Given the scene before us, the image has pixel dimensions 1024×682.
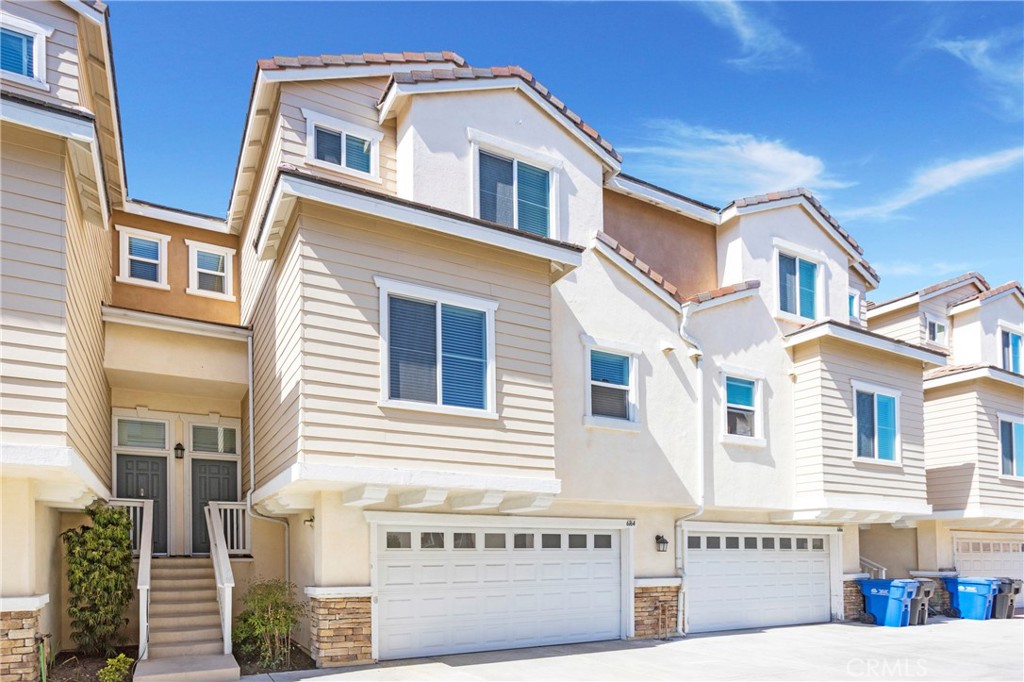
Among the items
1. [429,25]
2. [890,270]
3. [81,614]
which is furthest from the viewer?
[890,270]

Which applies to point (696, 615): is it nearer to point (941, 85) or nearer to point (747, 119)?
point (747, 119)

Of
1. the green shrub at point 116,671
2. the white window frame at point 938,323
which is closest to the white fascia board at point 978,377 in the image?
the white window frame at point 938,323

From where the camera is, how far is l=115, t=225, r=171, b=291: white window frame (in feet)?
50.5

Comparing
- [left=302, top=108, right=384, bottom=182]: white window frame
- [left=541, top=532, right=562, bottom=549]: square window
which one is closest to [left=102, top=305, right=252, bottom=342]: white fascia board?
[left=302, top=108, right=384, bottom=182]: white window frame

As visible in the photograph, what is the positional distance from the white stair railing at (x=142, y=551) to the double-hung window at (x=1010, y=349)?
22.3 m

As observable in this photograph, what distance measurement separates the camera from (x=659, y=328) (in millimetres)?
14945

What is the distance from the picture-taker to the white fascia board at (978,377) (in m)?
20.0

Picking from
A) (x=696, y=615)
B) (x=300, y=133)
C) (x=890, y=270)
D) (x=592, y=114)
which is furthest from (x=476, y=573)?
(x=890, y=270)

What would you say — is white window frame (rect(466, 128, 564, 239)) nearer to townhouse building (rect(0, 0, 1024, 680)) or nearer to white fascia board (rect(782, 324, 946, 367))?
townhouse building (rect(0, 0, 1024, 680))

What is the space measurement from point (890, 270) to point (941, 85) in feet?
22.0

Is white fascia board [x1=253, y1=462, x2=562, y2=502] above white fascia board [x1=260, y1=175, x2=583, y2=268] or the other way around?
the other way around

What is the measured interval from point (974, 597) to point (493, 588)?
12845mm

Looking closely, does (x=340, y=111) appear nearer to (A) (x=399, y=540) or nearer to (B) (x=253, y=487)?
(B) (x=253, y=487)

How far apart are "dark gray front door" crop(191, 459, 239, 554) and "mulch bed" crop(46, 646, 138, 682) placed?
120 inches
